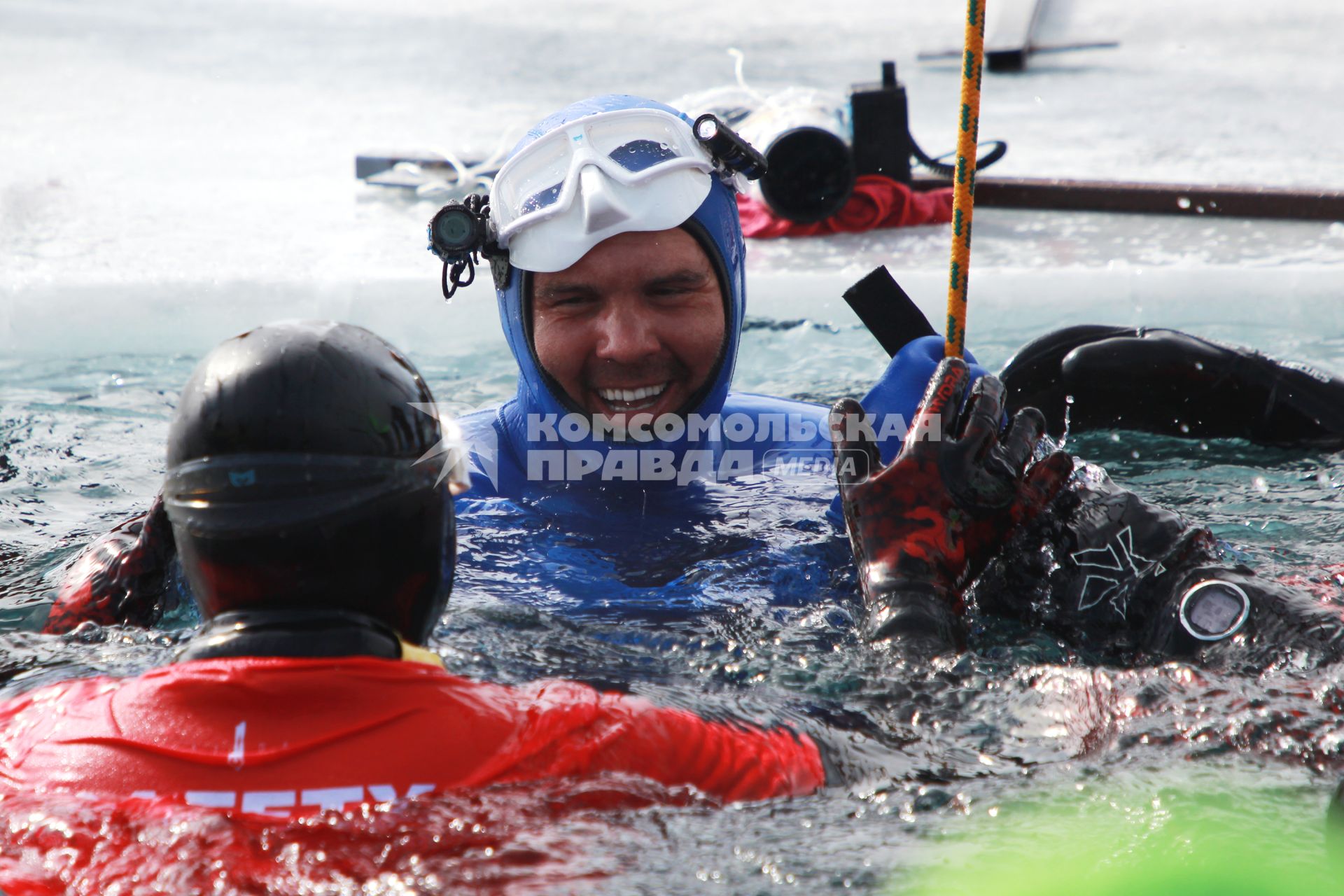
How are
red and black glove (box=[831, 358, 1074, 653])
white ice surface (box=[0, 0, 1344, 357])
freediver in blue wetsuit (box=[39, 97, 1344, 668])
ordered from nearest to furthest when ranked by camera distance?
red and black glove (box=[831, 358, 1074, 653]), freediver in blue wetsuit (box=[39, 97, 1344, 668]), white ice surface (box=[0, 0, 1344, 357])

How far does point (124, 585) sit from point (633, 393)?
1.00 m

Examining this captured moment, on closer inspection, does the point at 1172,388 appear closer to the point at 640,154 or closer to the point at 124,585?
the point at 640,154

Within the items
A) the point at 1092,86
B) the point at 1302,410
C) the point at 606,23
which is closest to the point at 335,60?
the point at 606,23

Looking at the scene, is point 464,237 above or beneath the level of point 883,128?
beneath

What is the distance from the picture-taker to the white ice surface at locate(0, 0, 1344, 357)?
494 cm

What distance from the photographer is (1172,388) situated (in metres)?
3.40

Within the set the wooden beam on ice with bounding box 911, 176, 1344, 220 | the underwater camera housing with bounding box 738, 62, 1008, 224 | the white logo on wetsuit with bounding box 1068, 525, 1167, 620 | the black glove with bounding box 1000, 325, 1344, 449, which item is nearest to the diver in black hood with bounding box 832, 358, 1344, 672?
the white logo on wetsuit with bounding box 1068, 525, 1167, 620

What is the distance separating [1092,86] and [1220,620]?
773 cm

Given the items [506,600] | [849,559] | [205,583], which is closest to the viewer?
[205,583]

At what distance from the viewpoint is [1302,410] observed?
331cm

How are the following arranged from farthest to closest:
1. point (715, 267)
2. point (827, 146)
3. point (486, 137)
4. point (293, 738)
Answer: point (486, 137), point (827, 146), point (715, 267), point (293, 738)

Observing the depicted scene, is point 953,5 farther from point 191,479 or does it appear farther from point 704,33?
point 191,479

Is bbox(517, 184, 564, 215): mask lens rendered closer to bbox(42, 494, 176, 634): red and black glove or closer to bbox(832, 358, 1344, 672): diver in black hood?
bbox(832, 358, 1344, 672): diver in black hood

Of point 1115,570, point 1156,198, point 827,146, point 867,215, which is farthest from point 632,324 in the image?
point 1156,198
